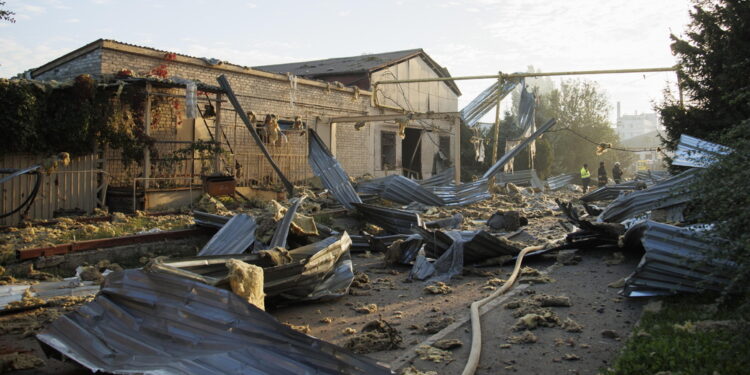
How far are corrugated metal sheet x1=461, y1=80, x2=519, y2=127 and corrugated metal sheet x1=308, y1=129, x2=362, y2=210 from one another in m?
9.21

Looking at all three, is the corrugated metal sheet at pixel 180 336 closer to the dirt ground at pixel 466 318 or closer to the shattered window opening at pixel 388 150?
the dirt ground at pixel 466 318

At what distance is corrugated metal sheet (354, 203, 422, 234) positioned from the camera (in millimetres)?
10479

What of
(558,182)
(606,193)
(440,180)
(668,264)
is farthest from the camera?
(558,182)

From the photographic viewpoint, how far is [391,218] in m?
10.9

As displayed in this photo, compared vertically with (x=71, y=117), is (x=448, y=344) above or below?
below

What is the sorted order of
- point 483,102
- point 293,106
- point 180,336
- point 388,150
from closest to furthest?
point 180,336 < point 293,106 < point 483,102 < point 388,150

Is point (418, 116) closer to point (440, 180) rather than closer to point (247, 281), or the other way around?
point (440, 180)

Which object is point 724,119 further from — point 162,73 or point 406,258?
point 162,73

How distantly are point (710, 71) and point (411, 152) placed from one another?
60.8 ft

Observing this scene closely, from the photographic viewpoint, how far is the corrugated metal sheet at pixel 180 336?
11.5ft

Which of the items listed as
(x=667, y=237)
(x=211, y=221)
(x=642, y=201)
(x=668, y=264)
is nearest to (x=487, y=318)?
(x=668, y=264)

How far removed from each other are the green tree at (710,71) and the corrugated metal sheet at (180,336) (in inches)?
346

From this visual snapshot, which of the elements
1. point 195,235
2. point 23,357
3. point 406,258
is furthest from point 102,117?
point 23,357

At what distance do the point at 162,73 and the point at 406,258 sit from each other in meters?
9.92
